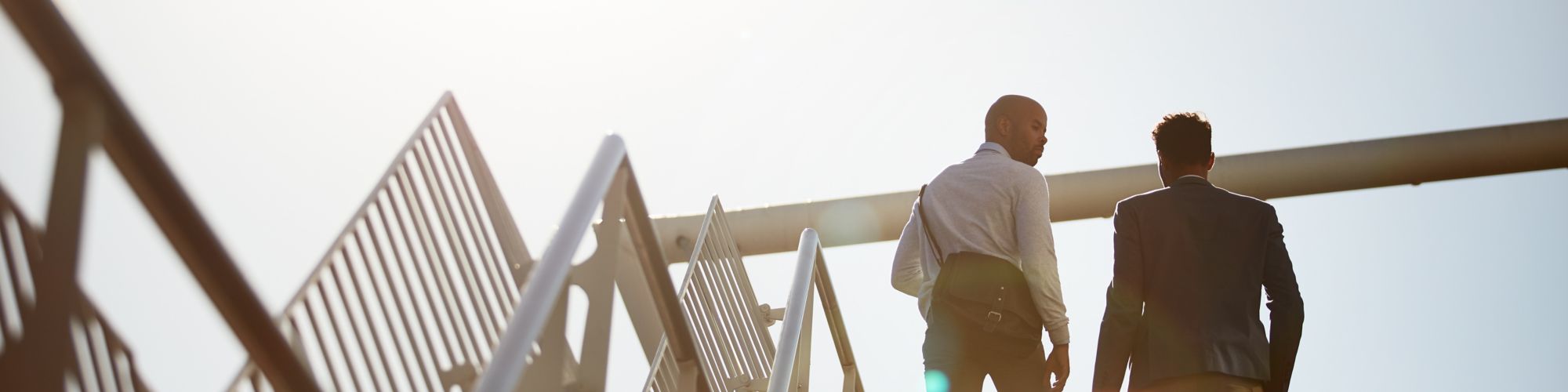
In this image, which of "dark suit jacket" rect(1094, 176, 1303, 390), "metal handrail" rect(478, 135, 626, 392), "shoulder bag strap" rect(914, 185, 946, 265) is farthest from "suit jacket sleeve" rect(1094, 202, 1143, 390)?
"metal handrail" rect(478, 135, 626, 392)

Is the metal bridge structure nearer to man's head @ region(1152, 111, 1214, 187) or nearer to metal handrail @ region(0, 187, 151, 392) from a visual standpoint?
metal handrail @ region(0, 187, 151, 392)

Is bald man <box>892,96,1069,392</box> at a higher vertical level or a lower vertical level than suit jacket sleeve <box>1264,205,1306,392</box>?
higher

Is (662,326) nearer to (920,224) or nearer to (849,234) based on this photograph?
(920,224)

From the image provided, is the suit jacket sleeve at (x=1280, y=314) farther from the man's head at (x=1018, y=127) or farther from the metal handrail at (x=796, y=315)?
the metal handrail at (x=796, y=315)

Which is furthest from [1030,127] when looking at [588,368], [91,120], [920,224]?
[91,120]

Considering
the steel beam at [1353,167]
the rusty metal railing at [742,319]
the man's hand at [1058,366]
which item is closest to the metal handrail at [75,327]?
the rusty metal railing at [742,319]

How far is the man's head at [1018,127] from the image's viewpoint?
471cm

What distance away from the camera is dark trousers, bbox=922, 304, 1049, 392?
4.32 meters

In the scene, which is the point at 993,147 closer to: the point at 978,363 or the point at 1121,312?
the point at 978,363

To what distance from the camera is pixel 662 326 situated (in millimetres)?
2896

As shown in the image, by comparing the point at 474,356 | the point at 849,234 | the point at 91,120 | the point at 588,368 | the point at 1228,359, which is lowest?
the point at 1228,359

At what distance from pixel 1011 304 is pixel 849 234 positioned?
964cm

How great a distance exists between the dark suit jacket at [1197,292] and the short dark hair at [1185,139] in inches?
4.1

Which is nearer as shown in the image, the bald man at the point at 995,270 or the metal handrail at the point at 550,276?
the metal handrail at the point at 550,276
